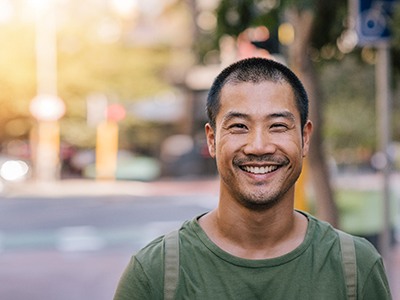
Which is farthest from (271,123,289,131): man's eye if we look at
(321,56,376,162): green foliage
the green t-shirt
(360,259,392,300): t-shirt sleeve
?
(321,56,376,162): green foliage

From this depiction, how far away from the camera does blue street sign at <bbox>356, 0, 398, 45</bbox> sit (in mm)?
6980

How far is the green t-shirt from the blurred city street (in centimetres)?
615

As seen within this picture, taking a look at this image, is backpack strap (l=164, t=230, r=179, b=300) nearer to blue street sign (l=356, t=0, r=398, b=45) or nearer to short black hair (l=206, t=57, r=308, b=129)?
short black hair (l=206, t=57, r=308, b=129)

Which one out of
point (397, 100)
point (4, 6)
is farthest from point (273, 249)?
point (4, 6)

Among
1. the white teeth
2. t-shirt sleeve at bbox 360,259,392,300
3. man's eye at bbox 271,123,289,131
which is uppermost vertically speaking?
man's eye at bbox 271,123,289,131

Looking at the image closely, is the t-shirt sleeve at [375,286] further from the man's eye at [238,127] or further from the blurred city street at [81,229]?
the blurred city street at [81,229]

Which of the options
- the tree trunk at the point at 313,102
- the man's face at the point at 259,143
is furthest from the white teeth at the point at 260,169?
the tree trunk at the point at 313,102

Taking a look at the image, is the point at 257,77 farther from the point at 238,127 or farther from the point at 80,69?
the point at 80,69

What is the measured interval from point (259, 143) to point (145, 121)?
131 feet

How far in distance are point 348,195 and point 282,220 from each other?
1947 centimetres

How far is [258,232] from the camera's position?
90.0 inches

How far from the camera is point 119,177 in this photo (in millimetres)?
38250

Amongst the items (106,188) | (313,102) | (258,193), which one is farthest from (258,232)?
(106,188)

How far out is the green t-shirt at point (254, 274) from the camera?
7.13 feet
